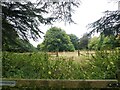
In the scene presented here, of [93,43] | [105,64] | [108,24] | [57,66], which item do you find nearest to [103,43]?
[93,43]

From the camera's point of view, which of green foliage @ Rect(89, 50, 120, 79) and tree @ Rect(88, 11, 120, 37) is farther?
green foliage @ Rect(89, 50, 120, 79)

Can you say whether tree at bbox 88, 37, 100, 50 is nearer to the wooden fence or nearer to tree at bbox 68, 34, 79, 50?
tree at bbox 68, 34, 79, 50

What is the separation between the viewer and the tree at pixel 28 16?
7.41 feet

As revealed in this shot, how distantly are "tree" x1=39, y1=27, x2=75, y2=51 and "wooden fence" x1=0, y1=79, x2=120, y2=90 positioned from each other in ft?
1.02

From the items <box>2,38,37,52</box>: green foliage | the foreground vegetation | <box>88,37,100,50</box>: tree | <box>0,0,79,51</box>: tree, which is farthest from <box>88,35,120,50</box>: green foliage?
<box>2,38,37,52</box>: green foliage

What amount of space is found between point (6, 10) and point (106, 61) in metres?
1.26

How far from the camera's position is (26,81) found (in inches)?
96.9

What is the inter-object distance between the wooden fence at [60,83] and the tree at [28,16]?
1.27 feet

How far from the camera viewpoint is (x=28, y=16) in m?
2.36

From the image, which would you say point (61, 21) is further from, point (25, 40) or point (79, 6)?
point (25, 40)

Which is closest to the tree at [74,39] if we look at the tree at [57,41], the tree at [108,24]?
the tree at [57,41]

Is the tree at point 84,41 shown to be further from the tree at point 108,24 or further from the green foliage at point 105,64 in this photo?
the green foliage at point 105,64

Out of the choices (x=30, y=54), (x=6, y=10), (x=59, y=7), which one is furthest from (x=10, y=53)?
(x=59, y=7)

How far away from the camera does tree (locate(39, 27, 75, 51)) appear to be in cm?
240
